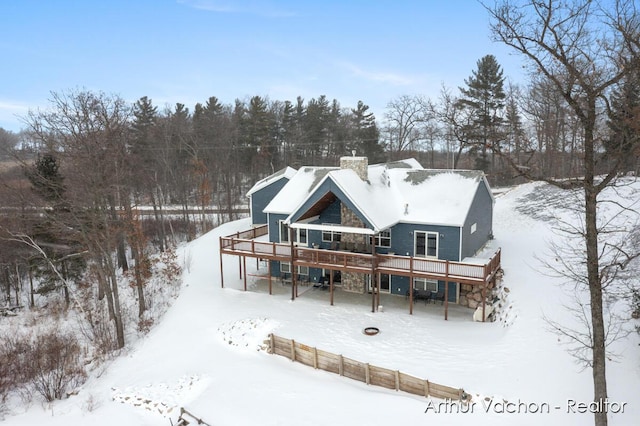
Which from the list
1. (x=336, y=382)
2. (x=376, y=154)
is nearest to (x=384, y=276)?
(x=336, y=382)

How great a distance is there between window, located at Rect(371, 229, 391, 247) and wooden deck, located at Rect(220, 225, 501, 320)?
92 centimetres

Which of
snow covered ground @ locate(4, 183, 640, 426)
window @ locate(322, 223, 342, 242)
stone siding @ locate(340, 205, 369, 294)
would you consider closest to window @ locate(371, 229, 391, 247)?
stone siding @ locate(340, 205, 369, 294)

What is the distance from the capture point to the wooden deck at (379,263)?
17.2 metres

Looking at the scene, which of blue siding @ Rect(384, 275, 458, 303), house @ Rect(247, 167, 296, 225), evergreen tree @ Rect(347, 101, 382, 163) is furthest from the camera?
evergreen tree @ Rect(347, 101, 382, 163)

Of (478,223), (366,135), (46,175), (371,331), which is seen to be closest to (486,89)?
(366,135)

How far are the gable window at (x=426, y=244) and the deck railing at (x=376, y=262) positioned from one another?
2.06 feet

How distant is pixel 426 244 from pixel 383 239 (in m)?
2.05

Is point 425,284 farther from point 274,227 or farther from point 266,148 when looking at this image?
point 266,148

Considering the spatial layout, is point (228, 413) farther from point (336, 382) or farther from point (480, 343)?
point (480, 343)

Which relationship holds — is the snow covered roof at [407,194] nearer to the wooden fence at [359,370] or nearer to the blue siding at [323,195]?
the blue siding at [323,195]

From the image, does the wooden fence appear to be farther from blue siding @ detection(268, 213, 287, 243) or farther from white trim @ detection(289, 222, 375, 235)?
blue siding @ detection(268, 213, 287, 243)

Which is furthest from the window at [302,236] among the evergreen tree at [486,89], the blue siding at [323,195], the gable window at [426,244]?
the evergreen tree at [486,89]

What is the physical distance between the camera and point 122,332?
19.7 m

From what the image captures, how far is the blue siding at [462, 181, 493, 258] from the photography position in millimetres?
19078
